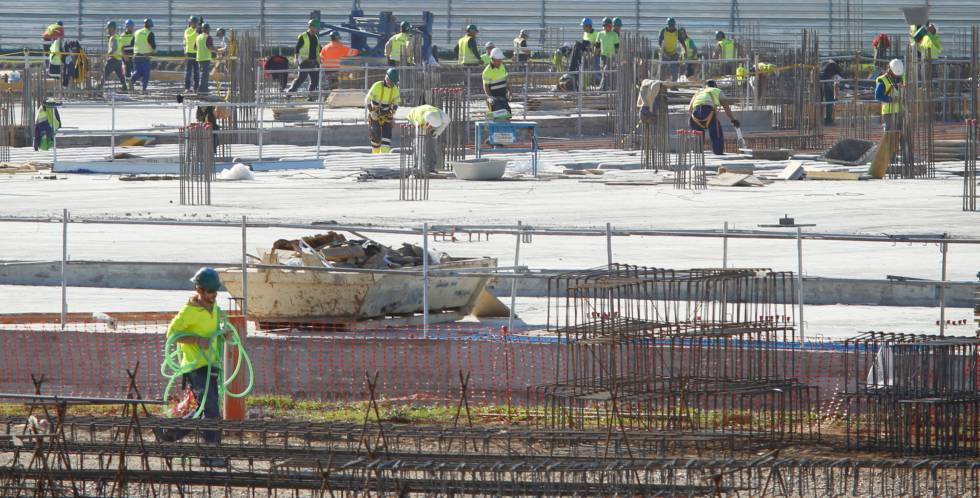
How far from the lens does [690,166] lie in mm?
25703

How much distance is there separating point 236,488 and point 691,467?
284cm

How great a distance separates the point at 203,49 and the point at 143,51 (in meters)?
3.85

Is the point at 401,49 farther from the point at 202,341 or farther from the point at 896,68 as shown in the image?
the point at 202,341

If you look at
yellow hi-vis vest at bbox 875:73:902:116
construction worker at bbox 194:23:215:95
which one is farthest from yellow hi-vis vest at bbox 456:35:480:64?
yellow hi-vis vest at bbox 875:73:902:116

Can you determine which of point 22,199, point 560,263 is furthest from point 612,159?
point 560,263

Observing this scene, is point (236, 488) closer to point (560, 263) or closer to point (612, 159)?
point (560, 263)

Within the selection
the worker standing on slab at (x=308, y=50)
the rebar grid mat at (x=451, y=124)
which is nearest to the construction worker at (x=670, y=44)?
the worker standing on slab at (x=308, y=50)

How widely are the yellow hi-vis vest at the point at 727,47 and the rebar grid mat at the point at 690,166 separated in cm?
1520

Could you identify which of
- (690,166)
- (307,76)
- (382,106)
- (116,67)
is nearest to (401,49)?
(307,76)

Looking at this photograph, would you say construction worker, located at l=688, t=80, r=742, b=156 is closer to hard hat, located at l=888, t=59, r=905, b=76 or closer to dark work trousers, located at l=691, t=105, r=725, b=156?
dark work trousers, located at l=691, t=105, r=725, b=156

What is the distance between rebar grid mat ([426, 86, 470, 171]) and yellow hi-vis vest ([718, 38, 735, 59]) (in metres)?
13.4

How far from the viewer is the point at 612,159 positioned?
30828 millimetres

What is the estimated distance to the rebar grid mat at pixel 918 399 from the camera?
1145 cm

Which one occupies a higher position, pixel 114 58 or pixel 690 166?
pixel 114 58
